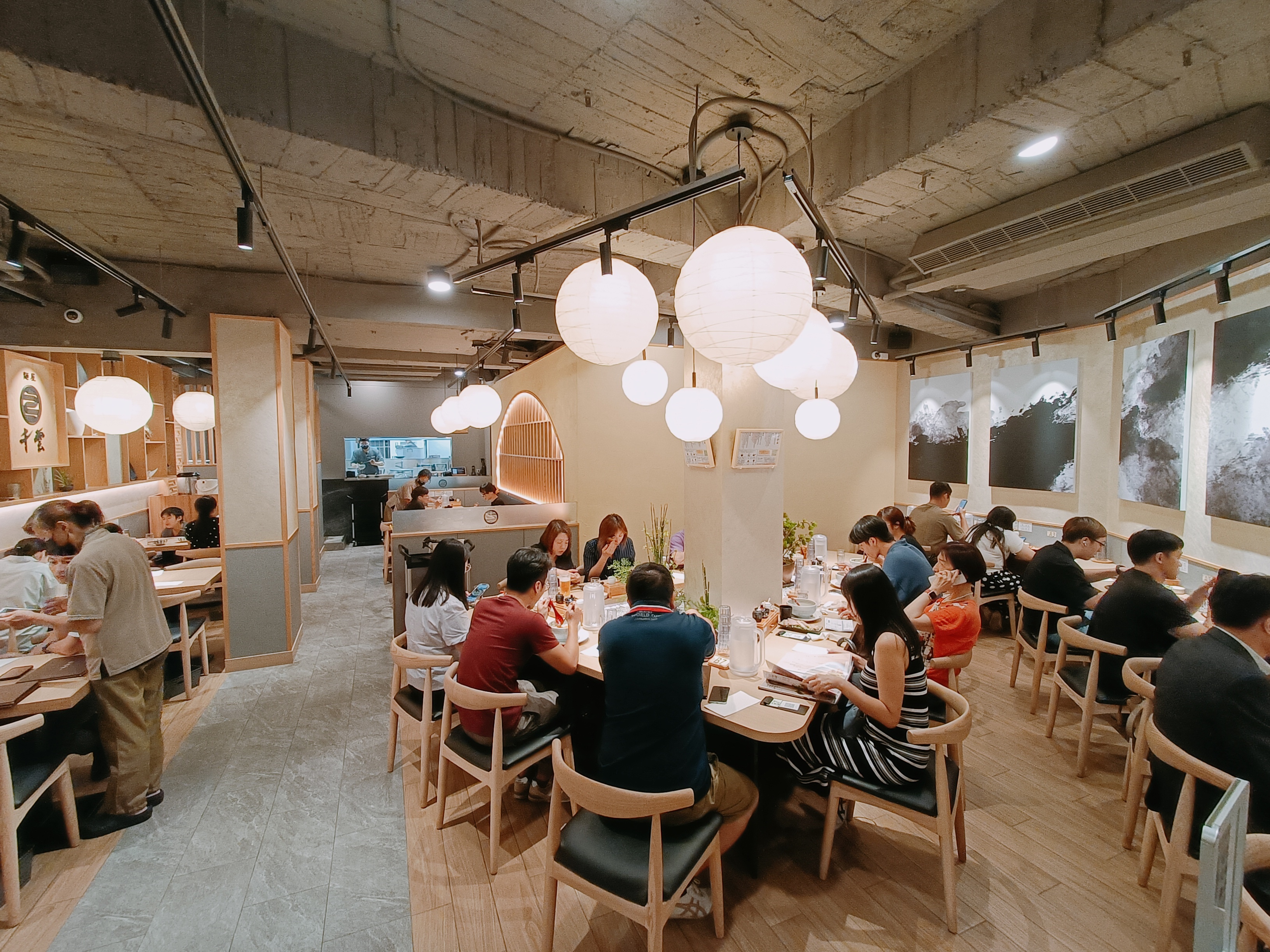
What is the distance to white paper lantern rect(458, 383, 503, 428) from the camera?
4957 millimetres

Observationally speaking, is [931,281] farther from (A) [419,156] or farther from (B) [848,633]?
(A) [419,156]

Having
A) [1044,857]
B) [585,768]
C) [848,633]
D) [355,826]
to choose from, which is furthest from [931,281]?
[355,826]

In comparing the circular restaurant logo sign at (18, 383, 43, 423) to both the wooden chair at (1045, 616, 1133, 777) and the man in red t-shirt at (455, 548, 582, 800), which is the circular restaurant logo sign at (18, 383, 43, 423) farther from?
the wooden chair at (1045, 616, 1133, 777)

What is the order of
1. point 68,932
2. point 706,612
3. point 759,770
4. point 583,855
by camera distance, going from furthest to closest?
point 706,612 → point 759,770 → point 68,932 → point 583,855

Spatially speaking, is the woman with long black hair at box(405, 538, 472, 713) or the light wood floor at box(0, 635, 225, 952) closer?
the light wood floor at box(0, 635, 225, 952)

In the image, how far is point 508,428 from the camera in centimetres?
1013

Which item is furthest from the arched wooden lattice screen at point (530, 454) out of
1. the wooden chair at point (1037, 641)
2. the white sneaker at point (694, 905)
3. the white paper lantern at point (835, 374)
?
the white sneaker at point (694, 905)

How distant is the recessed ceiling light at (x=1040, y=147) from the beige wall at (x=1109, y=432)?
2.03m

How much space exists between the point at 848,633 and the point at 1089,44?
2554mm

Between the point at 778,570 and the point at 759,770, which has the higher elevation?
the point at 778,570

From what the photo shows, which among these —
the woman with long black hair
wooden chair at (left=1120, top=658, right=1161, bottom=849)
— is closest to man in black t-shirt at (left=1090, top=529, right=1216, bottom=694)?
wooden chair at (left=1120, top=658, right=1161, bottom=849)

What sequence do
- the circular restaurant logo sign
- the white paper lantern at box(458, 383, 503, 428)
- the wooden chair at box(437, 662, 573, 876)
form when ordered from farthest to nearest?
the white paper lantern at box(458, 383, 503, 428) → the circular restaurant logo sign → the wooden chair at box(437, 662, 573, 876)

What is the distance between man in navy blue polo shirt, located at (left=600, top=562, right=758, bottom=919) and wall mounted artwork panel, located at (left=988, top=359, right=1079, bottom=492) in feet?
16.3

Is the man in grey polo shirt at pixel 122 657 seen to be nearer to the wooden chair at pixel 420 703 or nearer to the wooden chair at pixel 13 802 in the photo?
the wooden chair at pixel 13 802
